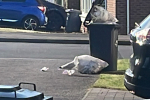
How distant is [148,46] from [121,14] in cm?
1395

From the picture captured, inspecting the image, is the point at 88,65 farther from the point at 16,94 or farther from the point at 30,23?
the point at 30,23

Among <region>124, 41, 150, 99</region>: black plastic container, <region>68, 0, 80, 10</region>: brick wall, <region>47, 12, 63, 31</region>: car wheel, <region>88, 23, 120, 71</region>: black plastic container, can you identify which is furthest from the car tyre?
<region>124, 41, 150, 99</region>: black plastic container

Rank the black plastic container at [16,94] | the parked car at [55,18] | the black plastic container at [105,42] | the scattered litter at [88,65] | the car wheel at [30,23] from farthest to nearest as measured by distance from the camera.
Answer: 1. the parked car at [55,18]
2. the car wheel at [30,23]
3. the black plastic container at [105,42]
4. the scattered litter at [88,65]
5. the black plastic container at [16,94]

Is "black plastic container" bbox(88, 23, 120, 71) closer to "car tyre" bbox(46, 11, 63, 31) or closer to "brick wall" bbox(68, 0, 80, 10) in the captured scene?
"car tyre" bbox(46, 11, 63, 31)

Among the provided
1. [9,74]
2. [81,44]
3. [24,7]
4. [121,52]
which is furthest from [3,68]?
[24,7]

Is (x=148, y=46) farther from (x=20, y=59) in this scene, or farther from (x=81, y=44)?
(x=81, y=44)

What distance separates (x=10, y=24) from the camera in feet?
73.8

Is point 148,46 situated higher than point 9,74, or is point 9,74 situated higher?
point 148,46

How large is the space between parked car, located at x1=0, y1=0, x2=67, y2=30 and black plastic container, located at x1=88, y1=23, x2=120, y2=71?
38.0ft

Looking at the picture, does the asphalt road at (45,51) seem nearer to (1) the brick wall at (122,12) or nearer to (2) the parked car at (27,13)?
(1) the brick wall at (122,12)

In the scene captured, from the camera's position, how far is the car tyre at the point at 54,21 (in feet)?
73.5

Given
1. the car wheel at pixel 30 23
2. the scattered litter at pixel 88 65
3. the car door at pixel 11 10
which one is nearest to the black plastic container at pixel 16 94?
the scattered litter at pixel 88 65

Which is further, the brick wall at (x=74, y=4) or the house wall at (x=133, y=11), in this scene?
the brick wall at (x=74, y=4)

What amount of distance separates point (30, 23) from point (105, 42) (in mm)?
11846
